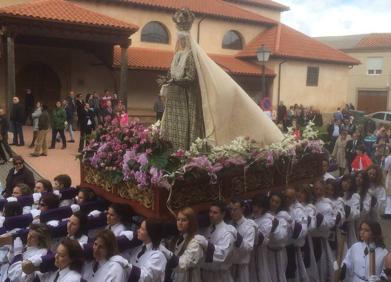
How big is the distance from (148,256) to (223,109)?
7.33 ft

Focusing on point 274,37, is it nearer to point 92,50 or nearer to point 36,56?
point 92,50

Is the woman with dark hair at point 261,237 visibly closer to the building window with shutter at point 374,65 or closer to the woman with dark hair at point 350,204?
the woman with dark hair at point 350,204

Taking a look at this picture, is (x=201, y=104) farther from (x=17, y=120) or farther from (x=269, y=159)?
(x=17, y=120)

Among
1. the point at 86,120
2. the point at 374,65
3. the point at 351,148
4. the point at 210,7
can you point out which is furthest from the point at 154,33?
the point at 374,65

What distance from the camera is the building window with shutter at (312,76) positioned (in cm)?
2686

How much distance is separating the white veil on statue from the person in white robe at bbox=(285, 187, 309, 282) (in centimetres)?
83

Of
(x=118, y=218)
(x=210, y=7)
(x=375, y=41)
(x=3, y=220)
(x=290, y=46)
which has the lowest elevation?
(x=3, y=220)

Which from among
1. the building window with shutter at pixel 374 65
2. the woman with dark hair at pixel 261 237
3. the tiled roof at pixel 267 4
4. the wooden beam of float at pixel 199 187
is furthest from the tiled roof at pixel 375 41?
the woman with dark hair at pixel 261 237

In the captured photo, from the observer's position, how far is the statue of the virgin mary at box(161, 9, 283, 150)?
5.91 meters

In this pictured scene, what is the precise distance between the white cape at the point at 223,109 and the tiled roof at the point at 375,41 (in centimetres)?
3581

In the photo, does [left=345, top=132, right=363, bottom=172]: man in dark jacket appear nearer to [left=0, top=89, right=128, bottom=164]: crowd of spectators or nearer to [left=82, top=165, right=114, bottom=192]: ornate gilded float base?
[left=0, top=89, right=128, bottom=164]: crowd of spectators

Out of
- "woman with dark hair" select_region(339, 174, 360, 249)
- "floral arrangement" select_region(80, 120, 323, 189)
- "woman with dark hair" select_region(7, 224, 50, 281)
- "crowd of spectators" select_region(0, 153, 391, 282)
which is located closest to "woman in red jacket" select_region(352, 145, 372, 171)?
"crowd of spectators" select_region(0, 153, 391, 282)

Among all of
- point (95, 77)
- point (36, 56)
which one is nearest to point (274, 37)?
point (95, 77)

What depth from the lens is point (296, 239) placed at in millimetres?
5996
